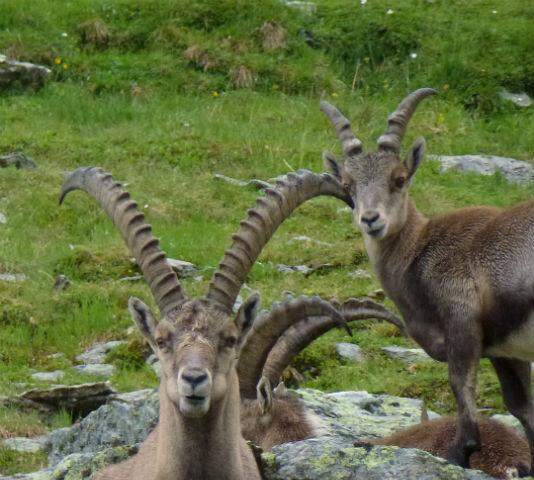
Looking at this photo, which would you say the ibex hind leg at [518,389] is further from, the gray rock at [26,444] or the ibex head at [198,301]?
the gray rock at [26,444]

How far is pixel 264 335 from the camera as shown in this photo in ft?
38.1

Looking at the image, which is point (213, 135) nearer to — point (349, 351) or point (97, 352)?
point (97, 352)

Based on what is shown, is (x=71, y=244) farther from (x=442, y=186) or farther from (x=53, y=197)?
(x=442, y=186)

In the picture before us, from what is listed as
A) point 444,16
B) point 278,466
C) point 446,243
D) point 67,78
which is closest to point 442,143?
point 444,16

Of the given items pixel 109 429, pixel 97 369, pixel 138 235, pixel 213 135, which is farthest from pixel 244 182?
pixel 138 235

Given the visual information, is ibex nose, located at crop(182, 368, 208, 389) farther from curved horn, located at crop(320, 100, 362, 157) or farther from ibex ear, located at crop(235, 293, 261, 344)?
curved horn, located at crop(320, 100, 362, 157)

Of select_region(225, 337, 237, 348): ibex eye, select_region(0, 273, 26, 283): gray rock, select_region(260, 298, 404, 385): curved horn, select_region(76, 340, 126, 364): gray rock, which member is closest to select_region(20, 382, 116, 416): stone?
select_region(260, 298, 404, 385): curved horn

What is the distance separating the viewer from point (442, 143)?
73.1ft

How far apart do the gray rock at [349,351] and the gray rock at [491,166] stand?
6.80 meters

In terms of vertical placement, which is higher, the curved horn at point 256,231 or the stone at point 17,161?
the stone at point 17,161

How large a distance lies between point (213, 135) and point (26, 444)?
35.5ft

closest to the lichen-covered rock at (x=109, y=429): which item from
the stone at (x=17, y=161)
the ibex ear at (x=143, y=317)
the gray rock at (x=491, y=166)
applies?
the ibex ear at (x=143, y=317)

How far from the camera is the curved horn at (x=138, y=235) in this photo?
8.62 m

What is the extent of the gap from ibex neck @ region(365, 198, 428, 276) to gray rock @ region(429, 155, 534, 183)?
971cm
